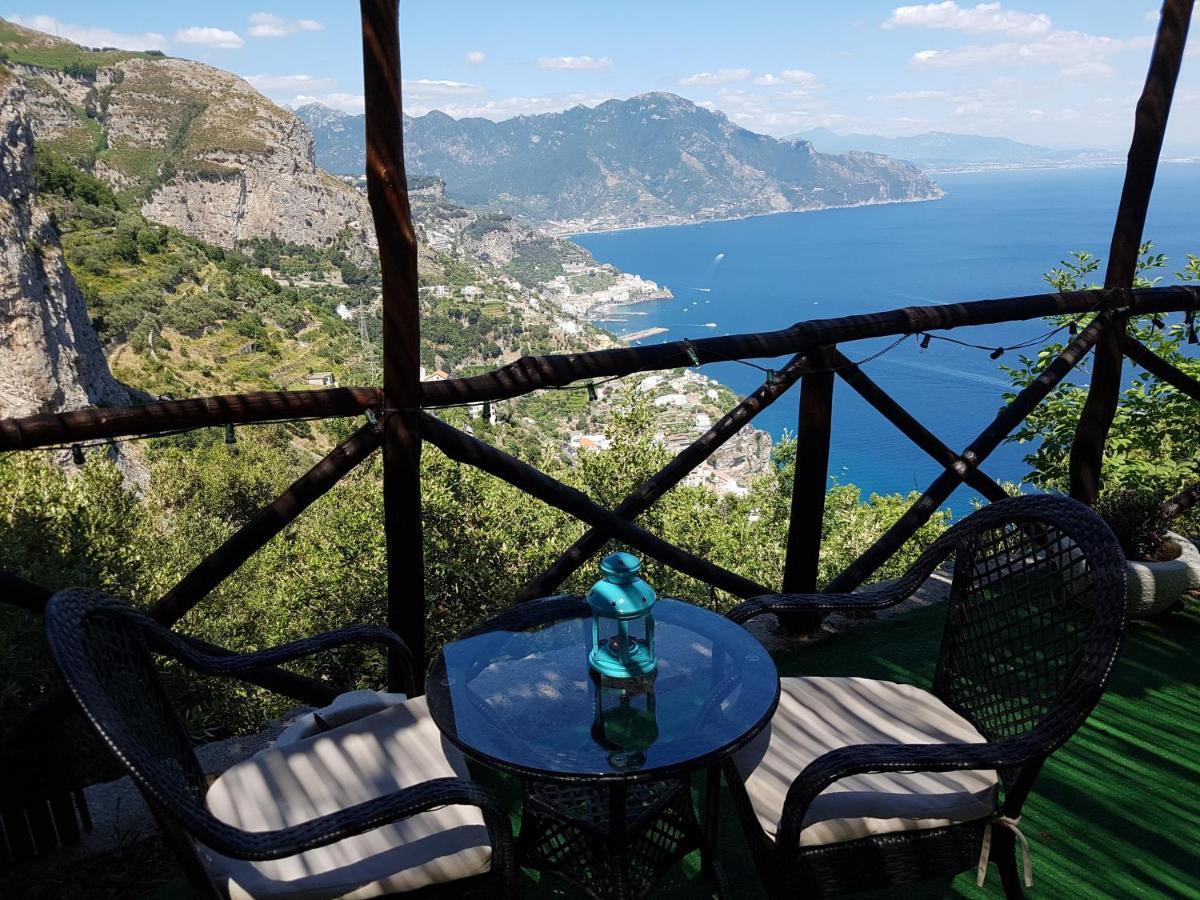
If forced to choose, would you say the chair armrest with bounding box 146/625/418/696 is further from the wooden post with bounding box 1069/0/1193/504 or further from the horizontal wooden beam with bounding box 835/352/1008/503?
the wooden post with bounding box 1069/0/1193/504

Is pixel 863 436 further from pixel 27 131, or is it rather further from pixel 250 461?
pixel 27 131

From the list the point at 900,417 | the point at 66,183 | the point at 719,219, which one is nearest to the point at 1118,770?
the point at 900,417

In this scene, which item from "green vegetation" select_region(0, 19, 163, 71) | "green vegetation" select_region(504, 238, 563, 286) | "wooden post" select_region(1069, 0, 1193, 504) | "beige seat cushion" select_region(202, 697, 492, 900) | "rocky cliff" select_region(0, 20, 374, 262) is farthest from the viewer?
"green vegetation" select_region(504, 238, 563, 286)

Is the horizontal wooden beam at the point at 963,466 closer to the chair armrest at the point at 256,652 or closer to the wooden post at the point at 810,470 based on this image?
the wooden post at the point at 810,470

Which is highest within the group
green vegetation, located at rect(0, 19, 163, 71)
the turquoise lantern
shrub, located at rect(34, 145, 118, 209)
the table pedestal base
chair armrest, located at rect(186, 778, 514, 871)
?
green vegetation, located at rect(0, 19, 163, 71)

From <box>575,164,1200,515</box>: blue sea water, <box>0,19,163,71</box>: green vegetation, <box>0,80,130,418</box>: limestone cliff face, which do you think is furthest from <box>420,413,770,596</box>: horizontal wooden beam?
<box>0,19,163,71</box>: green vegetation

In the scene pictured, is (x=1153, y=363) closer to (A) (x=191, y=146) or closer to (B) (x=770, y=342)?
(B) (x=770, y=342)
